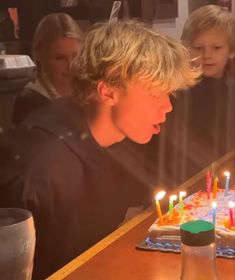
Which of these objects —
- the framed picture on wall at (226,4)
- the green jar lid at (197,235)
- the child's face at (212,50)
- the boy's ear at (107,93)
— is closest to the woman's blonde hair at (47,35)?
the boy's ear at (107,93)

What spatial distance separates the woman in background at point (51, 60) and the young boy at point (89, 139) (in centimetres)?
3

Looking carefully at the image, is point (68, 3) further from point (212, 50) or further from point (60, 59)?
point (212, 50)

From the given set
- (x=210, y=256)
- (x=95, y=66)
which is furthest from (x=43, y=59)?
(x=210, y=256)

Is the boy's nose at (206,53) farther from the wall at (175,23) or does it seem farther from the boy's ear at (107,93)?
the boy's ear at (107,93)

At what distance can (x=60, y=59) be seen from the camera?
1.51 metres

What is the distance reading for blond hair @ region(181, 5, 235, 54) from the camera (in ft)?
7.07

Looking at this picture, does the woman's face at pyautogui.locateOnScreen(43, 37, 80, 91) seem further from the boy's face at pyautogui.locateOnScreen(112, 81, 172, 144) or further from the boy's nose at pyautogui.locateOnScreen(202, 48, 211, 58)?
the boy's nose at pyautogui.locateOnScreen(202, 48, 211, 58)

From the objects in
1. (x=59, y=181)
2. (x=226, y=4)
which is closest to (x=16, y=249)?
(x=59, y=181)

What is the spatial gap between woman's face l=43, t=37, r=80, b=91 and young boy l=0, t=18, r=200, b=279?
0.10 feet

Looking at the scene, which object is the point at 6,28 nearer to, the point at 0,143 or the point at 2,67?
the point at 2,67

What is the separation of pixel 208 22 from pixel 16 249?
1.41 m

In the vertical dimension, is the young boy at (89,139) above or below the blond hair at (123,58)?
below

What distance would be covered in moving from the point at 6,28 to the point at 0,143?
0.26m

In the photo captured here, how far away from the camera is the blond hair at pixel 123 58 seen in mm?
1577
